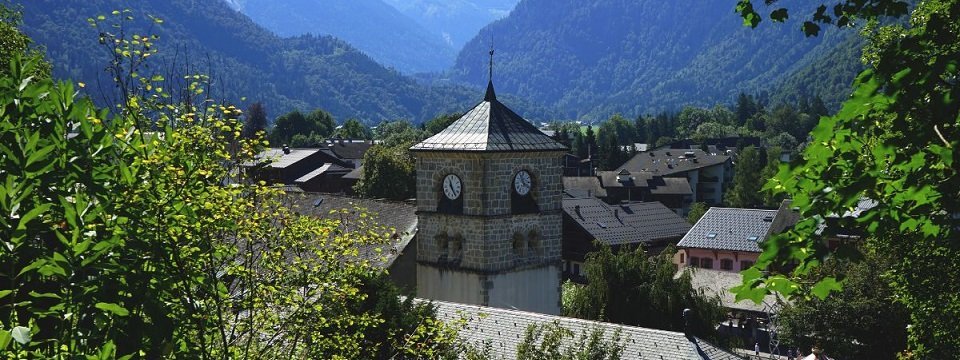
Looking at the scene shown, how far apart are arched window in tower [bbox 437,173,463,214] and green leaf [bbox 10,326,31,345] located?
18.5 metres

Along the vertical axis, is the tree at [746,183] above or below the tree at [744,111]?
below

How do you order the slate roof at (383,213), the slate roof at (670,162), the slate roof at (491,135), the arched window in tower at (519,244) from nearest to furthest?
the slate roof at (491,135) → the arched window in tower at (519,244) → the slate roof at (383,213) → the slate roof at (670,162)

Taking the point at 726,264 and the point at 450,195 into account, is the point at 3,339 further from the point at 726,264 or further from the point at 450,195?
the point at 726,264

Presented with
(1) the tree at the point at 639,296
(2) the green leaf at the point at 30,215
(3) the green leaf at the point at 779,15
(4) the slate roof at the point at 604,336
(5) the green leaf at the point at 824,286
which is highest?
(3) the green leaf at the point at 779,15

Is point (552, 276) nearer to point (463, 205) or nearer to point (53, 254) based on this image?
point (463, 205)

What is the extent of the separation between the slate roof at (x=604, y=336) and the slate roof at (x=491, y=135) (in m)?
5.65

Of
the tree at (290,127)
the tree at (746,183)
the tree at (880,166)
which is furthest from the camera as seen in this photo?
the tree at (290,127)

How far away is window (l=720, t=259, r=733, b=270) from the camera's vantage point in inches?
1944

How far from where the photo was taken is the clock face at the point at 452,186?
2389 centimetres

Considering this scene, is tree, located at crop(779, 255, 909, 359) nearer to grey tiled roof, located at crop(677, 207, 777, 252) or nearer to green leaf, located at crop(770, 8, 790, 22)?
grey tiled roof, located at crop(677, 207, 777, 252)

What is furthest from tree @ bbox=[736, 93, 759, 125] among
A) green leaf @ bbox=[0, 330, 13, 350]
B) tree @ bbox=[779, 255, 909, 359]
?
green leaf @ bbox=[0, 330, 13, 350]

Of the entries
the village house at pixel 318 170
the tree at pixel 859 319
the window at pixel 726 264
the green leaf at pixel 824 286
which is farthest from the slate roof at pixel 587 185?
the green leaf at pixel 824 286

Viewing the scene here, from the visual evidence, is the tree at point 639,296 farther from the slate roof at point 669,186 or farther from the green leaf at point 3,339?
the slate roof at point 669,186

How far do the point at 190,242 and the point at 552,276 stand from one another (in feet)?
55.3
